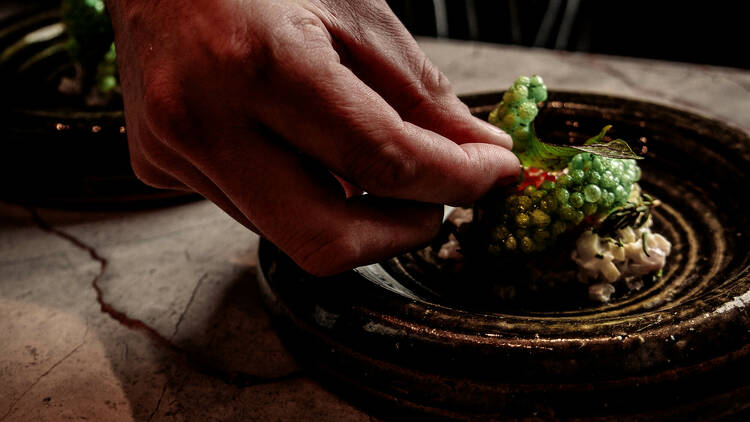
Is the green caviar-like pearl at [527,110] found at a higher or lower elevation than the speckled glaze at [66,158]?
higher

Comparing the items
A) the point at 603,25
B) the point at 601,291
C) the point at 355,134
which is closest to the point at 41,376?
the point at 355,134

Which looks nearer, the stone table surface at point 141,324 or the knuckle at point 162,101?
the knuckle at point 162,101

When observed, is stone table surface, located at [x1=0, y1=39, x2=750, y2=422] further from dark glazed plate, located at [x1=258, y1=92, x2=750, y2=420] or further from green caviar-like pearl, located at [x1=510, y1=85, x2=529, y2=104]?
green caviar-like pearl, located at [x1=510, y1=85, x2=529, y2=104]

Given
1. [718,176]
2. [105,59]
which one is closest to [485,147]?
[718,176]

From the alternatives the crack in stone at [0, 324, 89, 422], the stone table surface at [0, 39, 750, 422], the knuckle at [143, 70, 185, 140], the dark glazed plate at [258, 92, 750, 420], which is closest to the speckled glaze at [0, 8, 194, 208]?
the stone table surface at [0, 39, 750, 422]

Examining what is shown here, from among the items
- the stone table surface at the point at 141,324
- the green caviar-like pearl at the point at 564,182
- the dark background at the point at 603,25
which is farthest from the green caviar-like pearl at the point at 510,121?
the dark background at the point at 603,25

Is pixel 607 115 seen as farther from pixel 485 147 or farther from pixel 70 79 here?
pixel 70 79

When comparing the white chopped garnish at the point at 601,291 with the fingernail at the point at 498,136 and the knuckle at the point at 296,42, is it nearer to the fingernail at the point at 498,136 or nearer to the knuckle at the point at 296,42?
the fingernail at the point at 498,136
